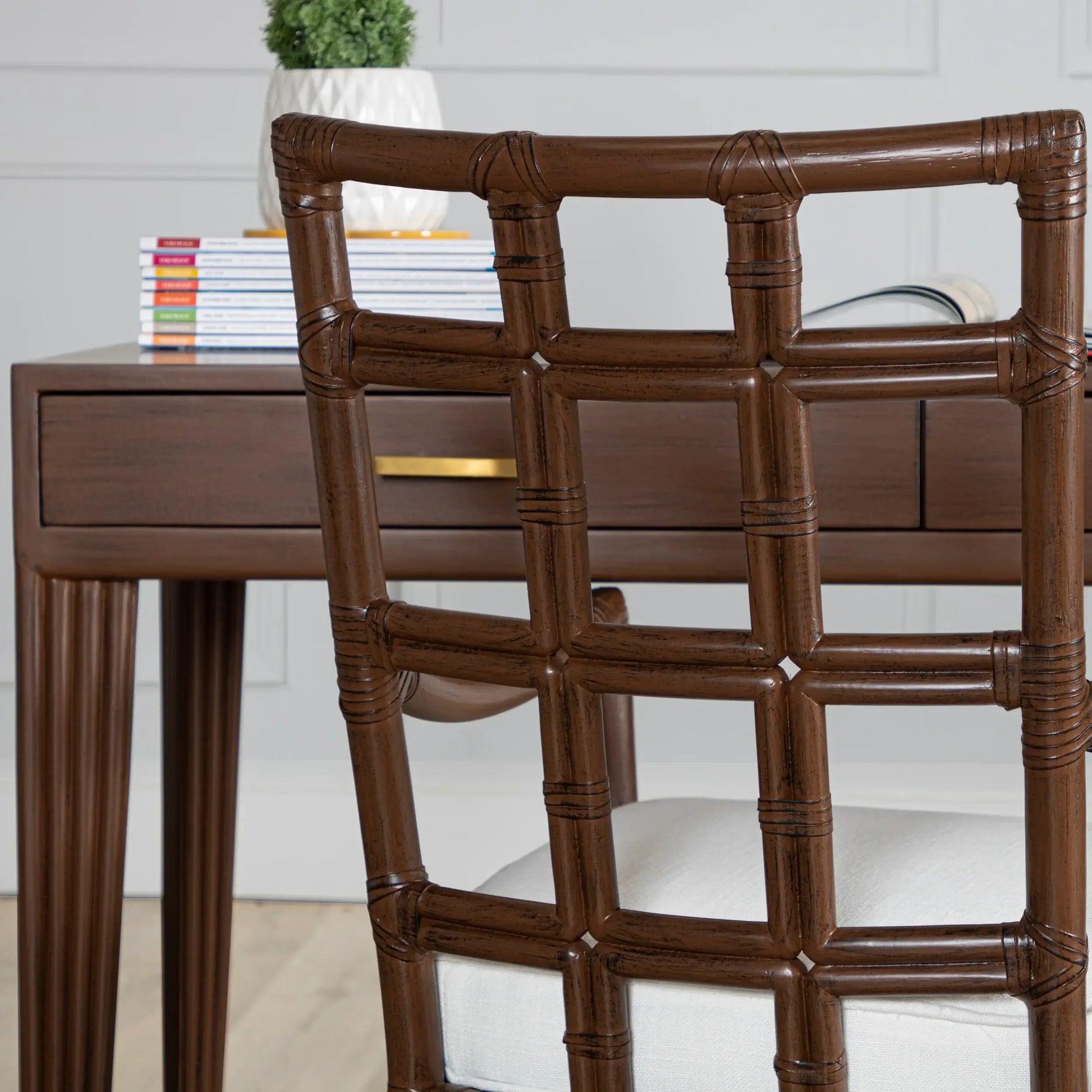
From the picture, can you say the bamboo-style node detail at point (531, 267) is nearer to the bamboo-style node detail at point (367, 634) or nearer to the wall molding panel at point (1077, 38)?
the bamboo-style node detail at point (367, 634)

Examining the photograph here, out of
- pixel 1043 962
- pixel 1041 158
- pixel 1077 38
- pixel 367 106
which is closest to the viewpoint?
pixel 1041 158

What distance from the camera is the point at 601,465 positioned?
106 centimetres

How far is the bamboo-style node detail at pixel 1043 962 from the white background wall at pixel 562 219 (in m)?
1.45

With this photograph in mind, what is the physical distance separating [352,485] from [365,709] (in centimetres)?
13

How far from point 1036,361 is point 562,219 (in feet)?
5.28

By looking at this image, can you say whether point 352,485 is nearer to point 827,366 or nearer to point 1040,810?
point 827,366

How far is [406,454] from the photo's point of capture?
1075 mm

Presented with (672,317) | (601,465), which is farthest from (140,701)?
(601,465)

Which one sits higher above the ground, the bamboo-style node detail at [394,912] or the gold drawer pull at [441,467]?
the gold drawer pull at [441,467]

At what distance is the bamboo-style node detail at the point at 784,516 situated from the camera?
2.29 ft

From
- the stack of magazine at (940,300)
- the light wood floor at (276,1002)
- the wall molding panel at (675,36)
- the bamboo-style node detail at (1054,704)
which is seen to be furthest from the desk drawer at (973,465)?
the wall molding panel at (675,36)

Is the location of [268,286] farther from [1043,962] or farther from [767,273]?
[1043,962]

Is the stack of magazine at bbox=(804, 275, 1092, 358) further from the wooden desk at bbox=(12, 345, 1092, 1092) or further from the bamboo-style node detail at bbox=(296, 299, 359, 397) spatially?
the bamboo-style node detail at bbox=(296, 299, 359, 397)

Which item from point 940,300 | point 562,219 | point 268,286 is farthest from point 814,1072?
point 562,219
